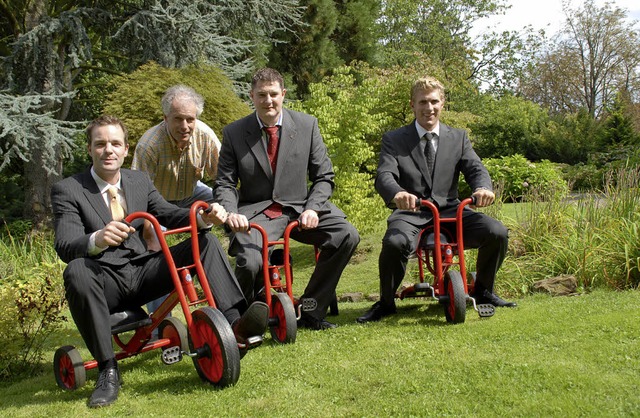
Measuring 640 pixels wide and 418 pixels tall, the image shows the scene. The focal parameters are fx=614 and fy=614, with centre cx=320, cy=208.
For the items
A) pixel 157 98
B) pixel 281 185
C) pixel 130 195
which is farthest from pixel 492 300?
pixel 157 98

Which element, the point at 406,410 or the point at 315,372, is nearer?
the point at 406,410

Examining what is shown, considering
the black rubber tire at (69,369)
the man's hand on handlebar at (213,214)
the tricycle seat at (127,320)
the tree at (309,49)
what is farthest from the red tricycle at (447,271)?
the tree at (309,49)

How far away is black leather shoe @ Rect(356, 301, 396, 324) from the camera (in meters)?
4.83

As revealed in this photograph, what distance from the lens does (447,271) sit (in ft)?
15.0

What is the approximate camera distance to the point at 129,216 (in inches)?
142

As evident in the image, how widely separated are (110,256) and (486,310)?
2660 mm

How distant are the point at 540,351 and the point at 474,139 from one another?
1867 cm

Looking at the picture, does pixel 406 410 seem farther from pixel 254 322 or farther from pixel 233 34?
pixel 233 34

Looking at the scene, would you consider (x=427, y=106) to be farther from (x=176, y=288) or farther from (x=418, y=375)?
(x=176, y=288)

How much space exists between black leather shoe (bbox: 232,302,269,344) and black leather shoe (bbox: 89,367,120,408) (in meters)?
0.72

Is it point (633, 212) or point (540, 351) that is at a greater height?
point (633, 212)

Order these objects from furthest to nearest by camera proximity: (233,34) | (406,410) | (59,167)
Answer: (233,34) → (59,167) → (406,410)

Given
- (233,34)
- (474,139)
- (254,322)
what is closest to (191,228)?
(254,322)

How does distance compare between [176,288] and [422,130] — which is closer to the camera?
[176,288]
